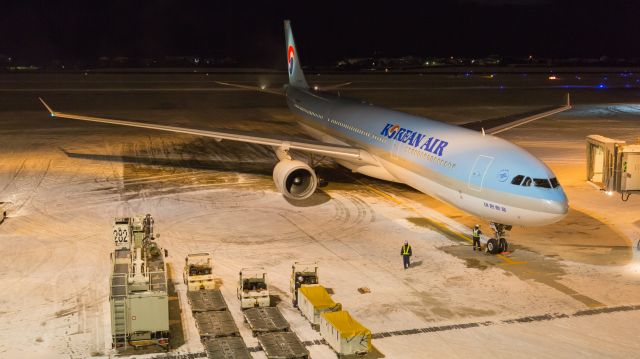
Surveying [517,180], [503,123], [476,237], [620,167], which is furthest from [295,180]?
[620,167]

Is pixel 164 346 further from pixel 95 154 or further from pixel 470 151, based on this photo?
pixel 95 154

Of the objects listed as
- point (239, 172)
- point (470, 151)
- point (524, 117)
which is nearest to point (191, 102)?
point (239, 172)

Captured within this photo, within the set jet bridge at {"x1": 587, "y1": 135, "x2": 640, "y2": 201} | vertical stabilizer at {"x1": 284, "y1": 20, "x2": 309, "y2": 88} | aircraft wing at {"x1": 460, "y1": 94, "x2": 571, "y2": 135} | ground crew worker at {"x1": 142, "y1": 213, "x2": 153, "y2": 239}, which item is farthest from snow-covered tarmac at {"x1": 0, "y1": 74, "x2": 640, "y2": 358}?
vertical stabilizer at {"x1": 284, "y1": 20, "x2": 309, "y2": 88}

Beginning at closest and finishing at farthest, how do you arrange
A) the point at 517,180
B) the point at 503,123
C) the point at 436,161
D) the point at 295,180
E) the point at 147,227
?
the point at 517,180, the point at 147,227, the point at 436,161, the point at 295,180, the point at 503,123

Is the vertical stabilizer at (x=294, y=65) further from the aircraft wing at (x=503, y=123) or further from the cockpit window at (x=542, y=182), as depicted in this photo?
the cockpit window at (x=542, y=182)

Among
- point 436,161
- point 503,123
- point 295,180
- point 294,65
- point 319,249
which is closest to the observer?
point 319,249

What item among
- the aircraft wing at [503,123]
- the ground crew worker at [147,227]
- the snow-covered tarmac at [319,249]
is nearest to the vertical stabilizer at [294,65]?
the snow-covered tarmac at [319,249]

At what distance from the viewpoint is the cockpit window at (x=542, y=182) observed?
19891 millimetres

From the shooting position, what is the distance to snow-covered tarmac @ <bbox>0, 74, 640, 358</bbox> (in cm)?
1554

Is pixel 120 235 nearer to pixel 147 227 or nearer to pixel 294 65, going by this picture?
pixel 147 227

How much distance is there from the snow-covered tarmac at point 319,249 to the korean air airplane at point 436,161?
1356 mm

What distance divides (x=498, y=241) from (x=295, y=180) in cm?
909

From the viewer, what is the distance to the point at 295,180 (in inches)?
1076

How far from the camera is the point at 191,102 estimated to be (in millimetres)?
67062
